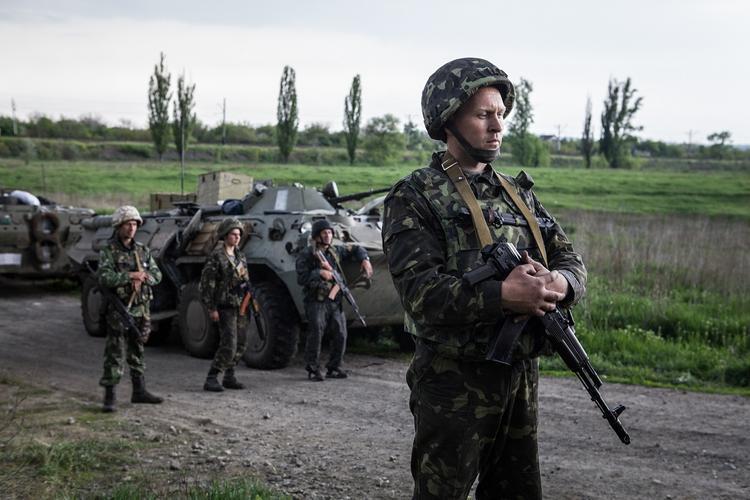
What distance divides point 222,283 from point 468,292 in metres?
6.09

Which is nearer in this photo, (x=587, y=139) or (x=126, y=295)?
(x=126, y=295)

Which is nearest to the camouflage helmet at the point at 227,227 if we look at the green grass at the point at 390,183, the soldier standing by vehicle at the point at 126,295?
the soldier standing by vehicle at the point at 126,295

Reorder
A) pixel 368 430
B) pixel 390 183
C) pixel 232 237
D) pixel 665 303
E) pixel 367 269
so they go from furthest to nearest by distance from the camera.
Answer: pixel 390 183 < pixel 665 303 < pixel 367 269 < pixel 232 237 < pixel 368 430

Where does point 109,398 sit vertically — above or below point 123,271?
below

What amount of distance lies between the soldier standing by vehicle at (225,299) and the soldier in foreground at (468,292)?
223 inches

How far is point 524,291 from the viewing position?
2.71m

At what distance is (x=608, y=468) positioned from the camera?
5840mm

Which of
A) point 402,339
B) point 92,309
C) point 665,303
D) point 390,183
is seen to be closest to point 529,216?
point 402,339

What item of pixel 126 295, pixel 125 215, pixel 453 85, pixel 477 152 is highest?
pixel 453 85

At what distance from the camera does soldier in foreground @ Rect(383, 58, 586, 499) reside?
9.12 feet

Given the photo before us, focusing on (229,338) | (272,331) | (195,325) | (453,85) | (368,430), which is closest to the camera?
(453,85)

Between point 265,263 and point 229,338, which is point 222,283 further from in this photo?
point 265,263

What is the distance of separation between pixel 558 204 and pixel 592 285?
16.8 metres

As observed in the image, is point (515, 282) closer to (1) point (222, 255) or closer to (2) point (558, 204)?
(1) point (222, 255)
